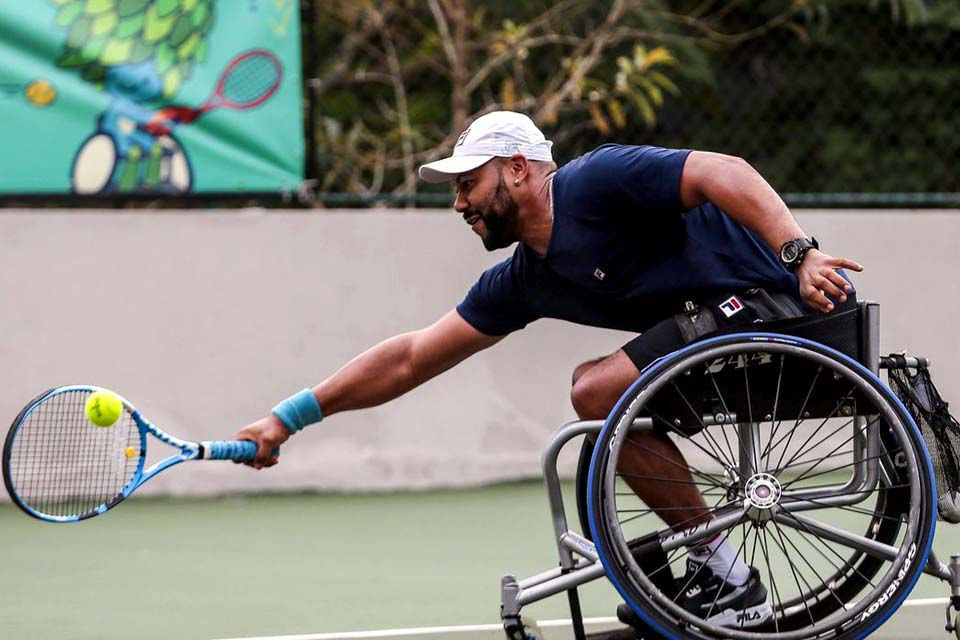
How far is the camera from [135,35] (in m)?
6.21

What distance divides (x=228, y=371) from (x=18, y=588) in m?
1.82

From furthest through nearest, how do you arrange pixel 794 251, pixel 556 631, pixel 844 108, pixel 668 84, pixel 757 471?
pixel 844 108, pixel 668 84, pixel 556 631, pixel 757 471, pixel 794 251

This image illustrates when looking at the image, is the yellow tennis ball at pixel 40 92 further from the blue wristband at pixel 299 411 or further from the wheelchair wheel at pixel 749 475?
the wheelchair wheel at pixel 749 475

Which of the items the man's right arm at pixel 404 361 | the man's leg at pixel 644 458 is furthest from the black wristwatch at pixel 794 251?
the man's right arm at pixel 404 361

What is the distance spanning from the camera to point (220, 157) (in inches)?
249

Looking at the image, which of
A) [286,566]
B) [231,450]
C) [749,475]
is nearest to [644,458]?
[749,475]

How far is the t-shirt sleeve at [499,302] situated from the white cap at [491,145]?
28 cm

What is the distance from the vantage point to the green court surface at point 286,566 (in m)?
4.30

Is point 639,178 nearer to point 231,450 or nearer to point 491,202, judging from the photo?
point 491,202

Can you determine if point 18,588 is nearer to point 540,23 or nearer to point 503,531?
point 503,531

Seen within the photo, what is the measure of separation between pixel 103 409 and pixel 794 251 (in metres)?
1.54

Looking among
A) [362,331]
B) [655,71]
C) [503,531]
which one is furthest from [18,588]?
[655,71]

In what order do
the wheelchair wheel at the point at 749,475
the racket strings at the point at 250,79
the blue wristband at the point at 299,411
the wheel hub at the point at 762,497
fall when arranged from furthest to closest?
the racket strings at the point at 250,79, the blue wristband at the point at 299,411, the wheel hub at the point at 762,497, the wheelchair wheel at the point at 749,475

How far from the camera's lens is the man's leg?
361 centimetres
